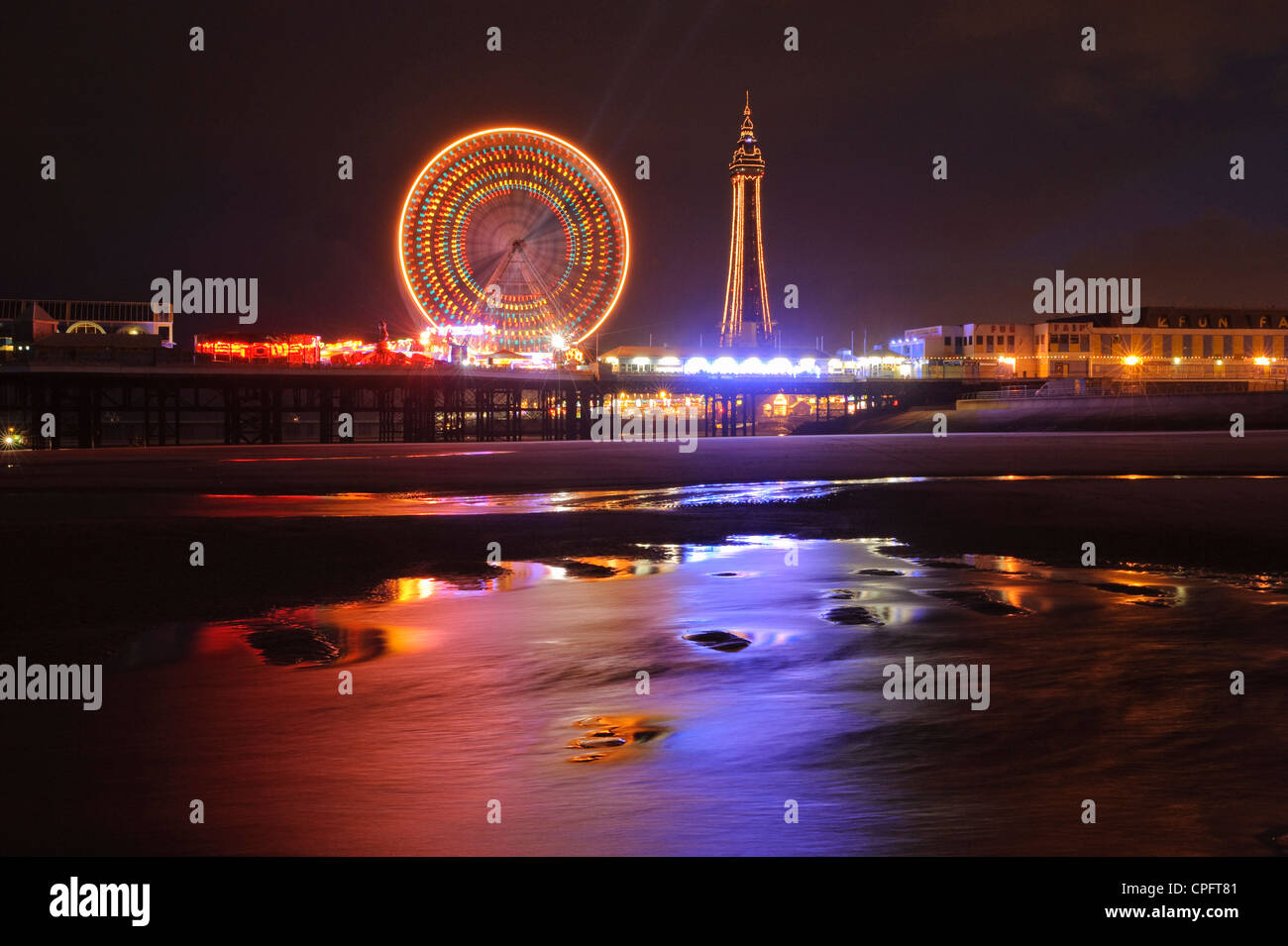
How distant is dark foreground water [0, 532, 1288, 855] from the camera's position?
17.1 ft

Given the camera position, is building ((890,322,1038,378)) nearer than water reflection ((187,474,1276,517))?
No

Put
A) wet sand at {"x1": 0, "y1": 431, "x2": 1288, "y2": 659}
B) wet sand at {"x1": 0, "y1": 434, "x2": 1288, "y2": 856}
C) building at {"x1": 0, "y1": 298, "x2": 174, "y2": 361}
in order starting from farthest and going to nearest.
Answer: building at {"x1": 0, "y1": 298, "x2": 174, "y2": 361}, wet sand at {"x1": 0, "y1": 431, "x2": 1288, "y2": 659}, wet sand at {"x1": 0, "y1": 434, "x2": 1288, "y2": 856}

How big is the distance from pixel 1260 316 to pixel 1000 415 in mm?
62561

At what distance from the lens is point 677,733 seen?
22.5 ft

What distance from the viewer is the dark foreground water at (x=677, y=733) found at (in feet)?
17.1

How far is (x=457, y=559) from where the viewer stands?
14.9 metres
